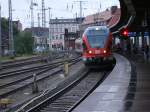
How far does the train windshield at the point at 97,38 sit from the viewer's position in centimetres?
4044

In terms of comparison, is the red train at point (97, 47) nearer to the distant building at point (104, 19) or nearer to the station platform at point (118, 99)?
the station platform at point (118, 99)

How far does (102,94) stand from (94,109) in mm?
4354

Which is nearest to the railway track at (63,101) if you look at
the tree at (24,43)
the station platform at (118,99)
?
the station platform at (118,99)

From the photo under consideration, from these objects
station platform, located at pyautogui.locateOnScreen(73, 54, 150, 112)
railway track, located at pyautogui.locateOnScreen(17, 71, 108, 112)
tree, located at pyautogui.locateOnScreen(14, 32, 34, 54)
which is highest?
tree, located at pyautogui.locateOnScreen(14, 32, 34, 54)

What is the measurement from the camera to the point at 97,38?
40.8m

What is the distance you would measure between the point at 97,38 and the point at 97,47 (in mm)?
861

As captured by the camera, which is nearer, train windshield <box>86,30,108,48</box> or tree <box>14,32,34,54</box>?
train windshield <box>86,30,108,48</box>

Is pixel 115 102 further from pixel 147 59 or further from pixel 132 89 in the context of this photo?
pixel 147 59

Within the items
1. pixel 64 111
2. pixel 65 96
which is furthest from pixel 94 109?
pixel 65 96

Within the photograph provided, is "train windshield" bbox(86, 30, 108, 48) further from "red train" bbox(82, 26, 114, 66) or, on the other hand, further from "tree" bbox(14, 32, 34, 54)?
"tree" bbox(14, 32, 34, 54)

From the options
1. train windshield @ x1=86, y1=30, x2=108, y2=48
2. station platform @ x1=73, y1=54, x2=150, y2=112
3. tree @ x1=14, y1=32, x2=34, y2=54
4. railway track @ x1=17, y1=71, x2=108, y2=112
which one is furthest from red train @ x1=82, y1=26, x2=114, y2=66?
tree @ x1=14, y1=32, x2=34, y2=54

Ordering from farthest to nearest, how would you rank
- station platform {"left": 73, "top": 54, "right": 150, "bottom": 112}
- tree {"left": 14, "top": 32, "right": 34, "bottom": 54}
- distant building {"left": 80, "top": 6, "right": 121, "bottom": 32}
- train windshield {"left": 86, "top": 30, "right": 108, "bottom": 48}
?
distant building {"left": 80, "top": 6, "right": 121, "bottom": 32} < tree {"left": 14, "top": 32, "right": 34, "bottom": 54} < train windshield {"left": 86, "top": 30, "right": 108, "bottom": 48} < station platform {"left": 73, "top": 54, "right": 150, "bottom": 112}

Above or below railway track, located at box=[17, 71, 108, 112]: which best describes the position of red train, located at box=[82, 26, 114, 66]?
above

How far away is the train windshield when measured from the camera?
40438 mm
